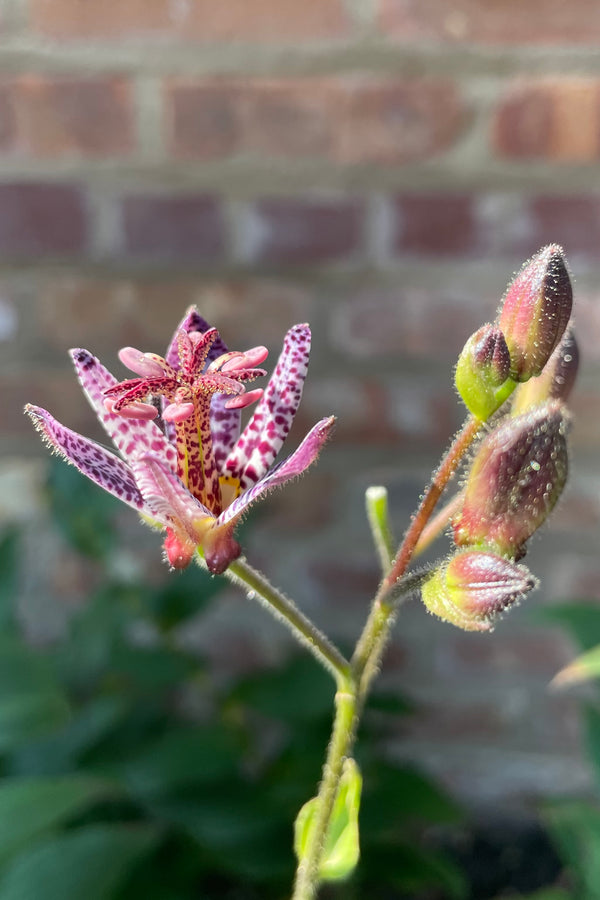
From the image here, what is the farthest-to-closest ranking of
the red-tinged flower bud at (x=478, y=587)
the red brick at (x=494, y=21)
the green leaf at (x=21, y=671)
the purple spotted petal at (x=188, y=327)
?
1. the red brick at (x=494, y=21)
2. the green leaf at (x=21, y=671)
3. the purple spotted petal at (x=188, y=327)
4. the red-tinged flower bud at (x=478, y=587)

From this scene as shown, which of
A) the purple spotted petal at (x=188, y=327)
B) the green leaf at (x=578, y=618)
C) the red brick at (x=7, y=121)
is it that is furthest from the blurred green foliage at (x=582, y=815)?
the red brick at (x=7, y=121)

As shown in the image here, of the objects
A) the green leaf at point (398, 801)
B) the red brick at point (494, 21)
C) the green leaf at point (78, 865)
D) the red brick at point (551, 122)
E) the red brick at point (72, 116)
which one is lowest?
the green leaf at point (398, 801)

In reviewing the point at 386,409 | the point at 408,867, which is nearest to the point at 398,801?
the point at 408,867

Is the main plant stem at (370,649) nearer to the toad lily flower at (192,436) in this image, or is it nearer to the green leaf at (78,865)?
the toad lily flower at (192,436)

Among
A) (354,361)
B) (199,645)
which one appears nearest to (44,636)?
(199,645)

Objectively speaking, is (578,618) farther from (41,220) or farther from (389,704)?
(41,220)

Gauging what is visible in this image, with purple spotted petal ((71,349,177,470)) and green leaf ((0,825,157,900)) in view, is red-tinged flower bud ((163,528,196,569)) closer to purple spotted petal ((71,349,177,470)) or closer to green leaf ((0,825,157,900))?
purple spotted petal ((71,349,177,470))
